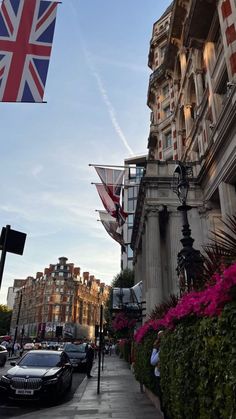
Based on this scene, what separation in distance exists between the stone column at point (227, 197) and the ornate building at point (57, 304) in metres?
93.9

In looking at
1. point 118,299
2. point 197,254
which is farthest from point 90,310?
point 197,254

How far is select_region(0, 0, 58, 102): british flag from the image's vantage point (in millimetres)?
9445

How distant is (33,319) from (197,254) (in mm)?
118904

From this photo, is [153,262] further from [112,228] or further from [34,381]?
[34,381]

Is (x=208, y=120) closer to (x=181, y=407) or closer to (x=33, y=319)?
(x=181, y=407)

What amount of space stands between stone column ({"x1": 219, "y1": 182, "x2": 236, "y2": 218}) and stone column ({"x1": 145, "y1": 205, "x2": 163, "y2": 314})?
4873 millimetres

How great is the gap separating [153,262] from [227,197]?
585 centimetres

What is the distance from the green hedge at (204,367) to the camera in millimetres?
3378

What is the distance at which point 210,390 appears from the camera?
398 centimetres

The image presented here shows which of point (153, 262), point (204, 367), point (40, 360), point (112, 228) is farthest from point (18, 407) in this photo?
point (112, 228)

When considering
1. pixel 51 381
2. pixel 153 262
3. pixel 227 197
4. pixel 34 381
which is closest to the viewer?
pixel 34 381

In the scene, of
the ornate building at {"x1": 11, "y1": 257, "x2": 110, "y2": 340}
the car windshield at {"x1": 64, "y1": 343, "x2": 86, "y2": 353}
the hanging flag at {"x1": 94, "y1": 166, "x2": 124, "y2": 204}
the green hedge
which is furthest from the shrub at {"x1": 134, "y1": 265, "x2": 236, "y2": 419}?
the ornate building at {"x1": 11, "y1": 257, "x2": 110, "y2": 340}

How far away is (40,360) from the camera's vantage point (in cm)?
1233

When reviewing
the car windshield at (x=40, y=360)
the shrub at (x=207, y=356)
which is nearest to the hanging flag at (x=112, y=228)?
the car windshield at (x=40, y=360)
